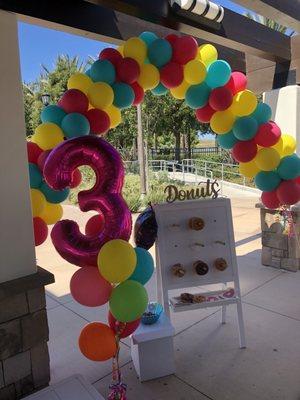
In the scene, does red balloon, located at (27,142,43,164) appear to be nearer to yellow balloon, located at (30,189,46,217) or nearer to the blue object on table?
yellow balloon, located at (30,189,46,217)

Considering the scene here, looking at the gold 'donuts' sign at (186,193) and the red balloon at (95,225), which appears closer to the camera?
the red balloon at (95,225)

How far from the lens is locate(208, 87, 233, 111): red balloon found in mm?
2936

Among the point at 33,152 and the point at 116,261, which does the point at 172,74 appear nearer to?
the point at 33,152

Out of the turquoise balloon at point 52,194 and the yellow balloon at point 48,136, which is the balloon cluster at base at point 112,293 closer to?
the turquoise balloon at point 52,194

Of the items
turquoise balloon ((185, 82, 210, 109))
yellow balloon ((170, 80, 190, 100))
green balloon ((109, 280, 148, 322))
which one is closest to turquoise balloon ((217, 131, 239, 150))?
turquoise balloon ((185, 82, 210, 109))

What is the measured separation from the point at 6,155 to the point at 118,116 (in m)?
1.16

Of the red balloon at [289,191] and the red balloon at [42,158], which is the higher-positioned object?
the red balloon at [42,158]

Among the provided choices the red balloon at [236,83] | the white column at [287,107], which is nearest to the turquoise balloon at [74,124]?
the red balloon at [236,83]

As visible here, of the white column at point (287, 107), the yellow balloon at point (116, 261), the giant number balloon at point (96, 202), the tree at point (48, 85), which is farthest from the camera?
the tree at point (48, 85)

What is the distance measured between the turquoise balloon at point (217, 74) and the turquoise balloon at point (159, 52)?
1.25 ft

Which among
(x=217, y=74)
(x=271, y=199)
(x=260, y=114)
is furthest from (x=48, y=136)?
(x=271, y=199)

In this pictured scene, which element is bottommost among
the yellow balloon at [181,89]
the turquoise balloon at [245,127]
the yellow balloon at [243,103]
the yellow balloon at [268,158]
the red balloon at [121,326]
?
the red balloon at [121,326]

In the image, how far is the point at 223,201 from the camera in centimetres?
290

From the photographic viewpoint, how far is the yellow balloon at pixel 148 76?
2.82 metres
